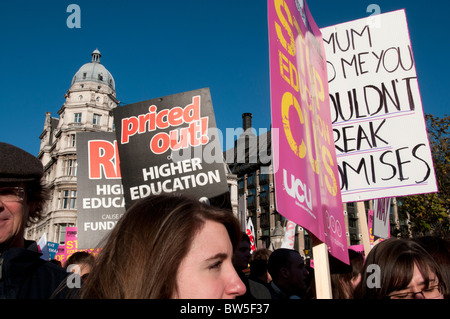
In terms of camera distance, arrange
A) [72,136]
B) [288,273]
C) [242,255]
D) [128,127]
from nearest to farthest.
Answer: [128,127], [288,273], [242,255], [72,136]

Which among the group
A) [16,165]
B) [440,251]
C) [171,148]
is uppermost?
[171,148]

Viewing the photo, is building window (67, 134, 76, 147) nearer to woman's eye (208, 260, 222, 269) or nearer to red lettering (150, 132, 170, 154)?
red lettering (150, 132, 170, 154)

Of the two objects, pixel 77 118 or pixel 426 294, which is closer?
pixel 426 294

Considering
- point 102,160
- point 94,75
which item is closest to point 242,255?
point 102,160

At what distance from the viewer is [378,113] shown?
3994mm

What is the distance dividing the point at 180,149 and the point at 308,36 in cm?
171

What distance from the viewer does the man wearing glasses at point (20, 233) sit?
1.59 meters

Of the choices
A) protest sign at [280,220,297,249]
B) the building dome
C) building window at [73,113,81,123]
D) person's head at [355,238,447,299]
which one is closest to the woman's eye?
person's head at [355,238,447,299]

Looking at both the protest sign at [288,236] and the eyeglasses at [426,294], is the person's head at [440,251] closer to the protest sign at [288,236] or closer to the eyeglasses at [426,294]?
the eyeglasses at [426,294]

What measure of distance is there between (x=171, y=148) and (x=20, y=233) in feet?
7.58

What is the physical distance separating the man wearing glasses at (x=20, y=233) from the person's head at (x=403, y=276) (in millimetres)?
1739

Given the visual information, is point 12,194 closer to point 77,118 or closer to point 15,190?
point 15,190

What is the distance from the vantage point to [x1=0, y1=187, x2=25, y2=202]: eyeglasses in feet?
5.82
